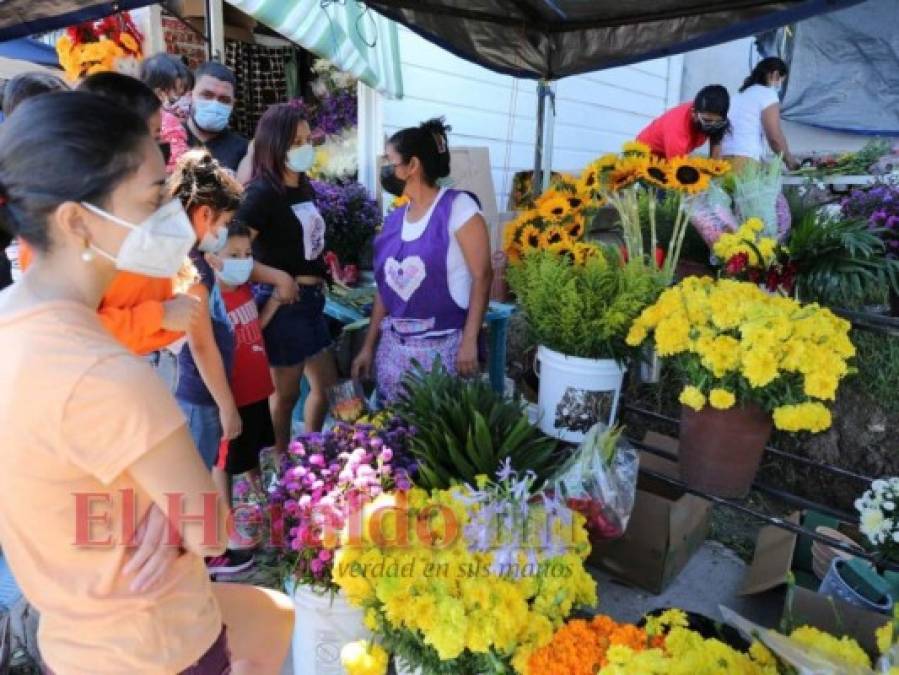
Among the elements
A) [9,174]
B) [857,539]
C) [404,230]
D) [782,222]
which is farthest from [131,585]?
[857,539]

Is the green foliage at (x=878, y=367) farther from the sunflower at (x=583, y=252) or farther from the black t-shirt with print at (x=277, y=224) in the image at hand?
the black t-shirt with print at (x=277, y=224)

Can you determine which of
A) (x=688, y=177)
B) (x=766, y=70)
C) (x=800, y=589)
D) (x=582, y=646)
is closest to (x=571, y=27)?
(x=688, y=177)

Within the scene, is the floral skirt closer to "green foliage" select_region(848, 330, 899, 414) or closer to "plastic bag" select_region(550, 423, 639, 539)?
"plastic bag" select_region(550, 423, 639, 539)

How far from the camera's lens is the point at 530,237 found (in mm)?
2273

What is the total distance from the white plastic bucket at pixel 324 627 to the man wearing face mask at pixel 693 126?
8.51ft

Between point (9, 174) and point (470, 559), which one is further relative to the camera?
point (470, 559)

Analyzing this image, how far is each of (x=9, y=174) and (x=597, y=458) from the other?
1.42 metres

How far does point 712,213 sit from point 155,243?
161 centimetres

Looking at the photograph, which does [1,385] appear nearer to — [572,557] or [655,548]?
[572,557]

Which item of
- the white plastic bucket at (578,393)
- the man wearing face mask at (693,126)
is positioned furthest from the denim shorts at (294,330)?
the man wearing face mask at (693,126)

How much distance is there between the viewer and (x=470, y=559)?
1534 mm

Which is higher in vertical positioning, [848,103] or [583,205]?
[848,103]

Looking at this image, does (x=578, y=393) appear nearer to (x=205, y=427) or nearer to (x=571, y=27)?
(x=205, y=427)

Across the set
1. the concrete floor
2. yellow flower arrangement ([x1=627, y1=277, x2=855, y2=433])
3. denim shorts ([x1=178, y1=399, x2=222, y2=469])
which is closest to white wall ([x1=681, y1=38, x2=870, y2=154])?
the concrete floor
